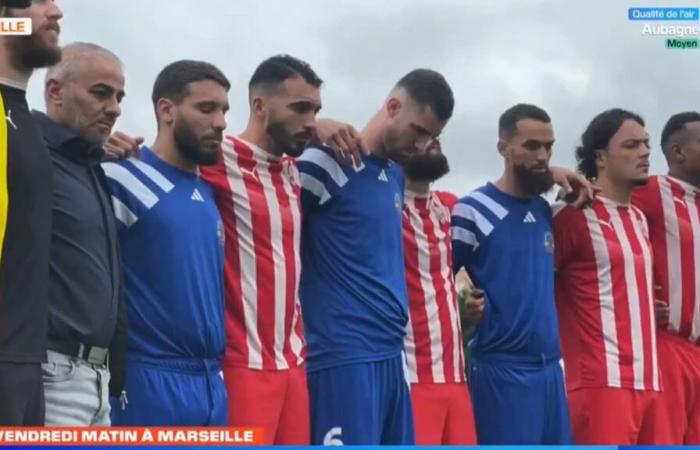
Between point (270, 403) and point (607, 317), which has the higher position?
point (607, 317)

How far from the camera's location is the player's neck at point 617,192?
6094 millimetres

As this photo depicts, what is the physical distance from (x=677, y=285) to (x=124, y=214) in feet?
8.23

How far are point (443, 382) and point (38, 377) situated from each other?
2.02 meters

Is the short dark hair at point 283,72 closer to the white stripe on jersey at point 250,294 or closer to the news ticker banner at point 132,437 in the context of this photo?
the white stripe on jersey at point 250,294

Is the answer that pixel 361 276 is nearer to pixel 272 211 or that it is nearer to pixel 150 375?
pixel 272 211

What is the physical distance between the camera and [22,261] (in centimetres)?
392

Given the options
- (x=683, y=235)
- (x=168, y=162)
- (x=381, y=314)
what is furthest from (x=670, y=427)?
(x=168, y=162)

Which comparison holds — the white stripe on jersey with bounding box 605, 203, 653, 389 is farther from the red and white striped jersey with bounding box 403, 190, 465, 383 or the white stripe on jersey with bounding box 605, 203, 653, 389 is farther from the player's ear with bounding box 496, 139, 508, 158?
the red and white striped jersey with bounding box 403, 190, 465, 383

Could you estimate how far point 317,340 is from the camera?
518 cm

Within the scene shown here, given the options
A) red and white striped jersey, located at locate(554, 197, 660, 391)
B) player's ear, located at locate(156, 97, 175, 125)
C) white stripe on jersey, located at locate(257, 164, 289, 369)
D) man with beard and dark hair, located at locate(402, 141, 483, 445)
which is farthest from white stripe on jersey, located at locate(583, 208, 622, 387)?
player's ear, located at locate(156, 97, 175, 125)

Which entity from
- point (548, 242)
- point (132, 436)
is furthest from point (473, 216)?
point (132, 436)

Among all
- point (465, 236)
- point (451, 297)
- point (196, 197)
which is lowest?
point (451, 297)

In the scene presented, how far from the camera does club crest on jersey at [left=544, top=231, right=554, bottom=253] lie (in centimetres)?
581

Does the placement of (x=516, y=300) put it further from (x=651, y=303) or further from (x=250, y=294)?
(x=250, y=294)
